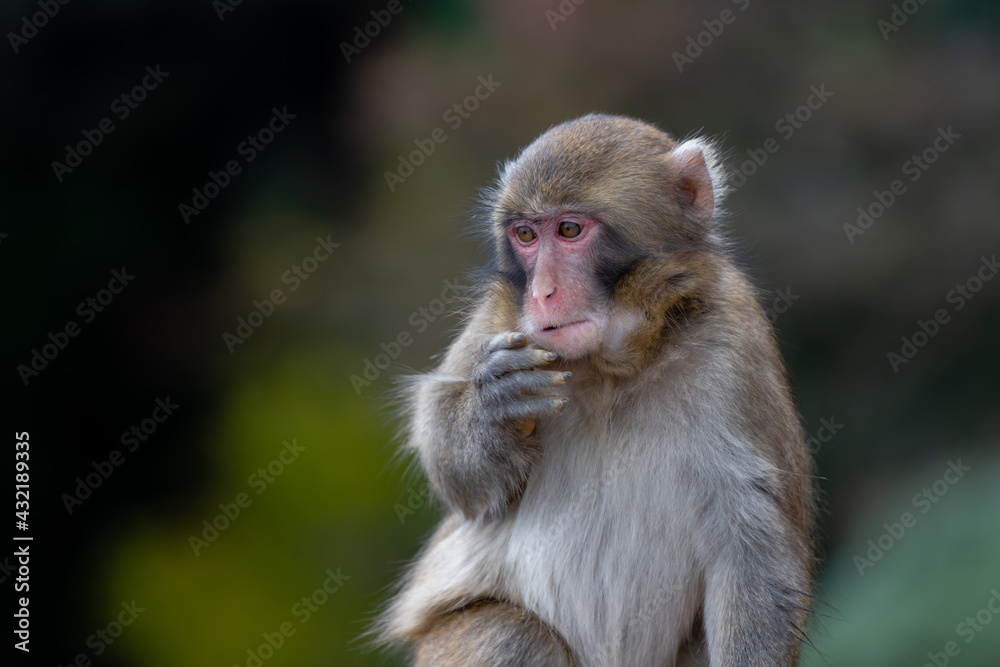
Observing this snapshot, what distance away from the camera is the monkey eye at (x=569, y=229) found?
4625 millimetres

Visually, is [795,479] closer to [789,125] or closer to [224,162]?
[789,125]

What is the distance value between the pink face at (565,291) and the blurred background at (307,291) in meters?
4.47

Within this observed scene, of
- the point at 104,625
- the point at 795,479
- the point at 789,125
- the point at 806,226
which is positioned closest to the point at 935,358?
the point at 806,226

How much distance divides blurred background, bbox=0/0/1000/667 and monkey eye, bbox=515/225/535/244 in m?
4.35

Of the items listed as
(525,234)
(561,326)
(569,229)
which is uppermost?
(569,229)

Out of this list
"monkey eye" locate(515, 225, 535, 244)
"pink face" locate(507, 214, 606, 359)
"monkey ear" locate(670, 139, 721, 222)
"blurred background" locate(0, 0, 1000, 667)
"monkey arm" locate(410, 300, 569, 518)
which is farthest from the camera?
"blurred background" locate(0, 0, 1000, 667)

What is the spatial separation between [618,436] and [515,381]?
659 millimetres

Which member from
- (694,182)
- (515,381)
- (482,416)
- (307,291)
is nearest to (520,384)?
(515,381)

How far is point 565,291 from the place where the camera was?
4.51m

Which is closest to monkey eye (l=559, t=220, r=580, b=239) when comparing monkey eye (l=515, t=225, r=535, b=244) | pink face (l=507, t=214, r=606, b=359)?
pink face (l=507, t=214, r=606, b=359)

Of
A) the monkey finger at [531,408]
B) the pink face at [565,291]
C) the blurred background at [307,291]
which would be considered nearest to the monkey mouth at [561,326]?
the pink face at [565,291]

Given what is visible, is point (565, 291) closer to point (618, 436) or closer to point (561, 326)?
point (561, 326)

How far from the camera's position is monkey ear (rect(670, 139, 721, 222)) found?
4.88 m

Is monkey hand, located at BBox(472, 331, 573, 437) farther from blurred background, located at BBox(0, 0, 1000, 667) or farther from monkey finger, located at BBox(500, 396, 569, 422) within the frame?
blurred background, located at BBox(0, 0, 1000, 667)
